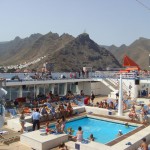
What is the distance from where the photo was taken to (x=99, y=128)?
16.4 metres

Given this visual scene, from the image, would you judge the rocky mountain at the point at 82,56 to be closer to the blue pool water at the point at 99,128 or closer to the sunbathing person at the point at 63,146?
the blue pool water at the point at 99,128

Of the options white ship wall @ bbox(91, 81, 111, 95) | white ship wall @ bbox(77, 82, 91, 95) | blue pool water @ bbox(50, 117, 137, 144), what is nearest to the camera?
blue pool water @ bbox(50, 117, 137, 144)

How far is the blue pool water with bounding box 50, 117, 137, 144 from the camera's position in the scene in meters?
15.1

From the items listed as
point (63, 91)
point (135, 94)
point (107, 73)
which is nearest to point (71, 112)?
point (63, 91)

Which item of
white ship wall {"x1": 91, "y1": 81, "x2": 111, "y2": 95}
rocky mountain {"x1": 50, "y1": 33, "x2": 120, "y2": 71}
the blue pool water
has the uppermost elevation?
rocky mountain {"x1": 50, "y1": 33, "x2": 120, "y2": 71}

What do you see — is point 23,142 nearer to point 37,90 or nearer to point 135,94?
point 37,90

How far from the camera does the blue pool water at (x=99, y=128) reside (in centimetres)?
1506

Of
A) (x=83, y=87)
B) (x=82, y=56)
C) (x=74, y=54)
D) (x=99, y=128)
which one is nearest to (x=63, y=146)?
(x=99, y=128)

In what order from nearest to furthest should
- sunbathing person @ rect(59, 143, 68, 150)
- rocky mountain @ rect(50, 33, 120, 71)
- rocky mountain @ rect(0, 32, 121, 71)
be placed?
sunbathing person @ rect(59, 143, 68, 150) → rocky mountain @ rect(0, 32, 121, 71) → rocky mountain @ rect(50, 33, 120, 71)

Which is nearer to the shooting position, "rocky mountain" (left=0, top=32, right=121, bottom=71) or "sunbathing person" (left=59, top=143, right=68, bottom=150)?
"sunbathing person" (left=59, top=143, right=68, bottom=150)

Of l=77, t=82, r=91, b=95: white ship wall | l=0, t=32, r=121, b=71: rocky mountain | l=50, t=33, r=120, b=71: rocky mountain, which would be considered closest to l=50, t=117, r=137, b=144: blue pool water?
l=77, t=82, r=91, b=95: white ship wall

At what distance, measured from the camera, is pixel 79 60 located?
120375 mm

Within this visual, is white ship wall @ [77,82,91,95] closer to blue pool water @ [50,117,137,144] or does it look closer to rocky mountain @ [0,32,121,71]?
blue pool water @ [50,117,137,144]

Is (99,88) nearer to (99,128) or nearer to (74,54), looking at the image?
(99,128)
